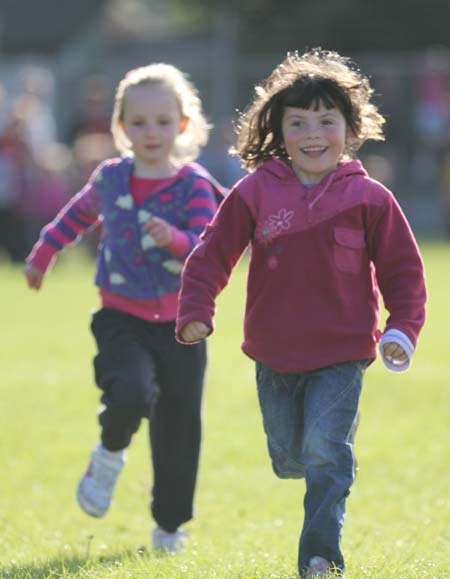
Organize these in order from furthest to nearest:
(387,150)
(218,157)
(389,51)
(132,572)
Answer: (389,51) < (387,150) < (218,157) < (132,572)

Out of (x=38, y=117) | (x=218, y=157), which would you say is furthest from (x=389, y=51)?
(x=38, y=117)

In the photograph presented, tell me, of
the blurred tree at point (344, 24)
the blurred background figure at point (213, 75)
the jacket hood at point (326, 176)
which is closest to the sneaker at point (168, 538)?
the jacket hood at point (326, 176)

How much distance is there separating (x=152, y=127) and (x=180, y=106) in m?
0.22

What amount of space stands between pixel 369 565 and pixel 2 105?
17939mm

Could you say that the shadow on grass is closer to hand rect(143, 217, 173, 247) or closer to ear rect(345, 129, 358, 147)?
hand rect(143, 217, 173, 247)

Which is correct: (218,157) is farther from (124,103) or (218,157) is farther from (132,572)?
(132,572)

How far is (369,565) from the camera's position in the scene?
5344mm

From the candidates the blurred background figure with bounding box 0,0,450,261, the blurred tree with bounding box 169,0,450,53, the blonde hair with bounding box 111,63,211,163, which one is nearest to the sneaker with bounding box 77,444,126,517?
the blonde hair with bounding box 111,63,211,163

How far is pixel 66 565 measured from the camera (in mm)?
5766

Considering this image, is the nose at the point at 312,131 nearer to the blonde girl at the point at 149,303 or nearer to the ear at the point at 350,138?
the ear at the point at 350,138

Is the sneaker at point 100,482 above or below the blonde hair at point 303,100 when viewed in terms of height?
below

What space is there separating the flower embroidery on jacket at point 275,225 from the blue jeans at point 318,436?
50 cm

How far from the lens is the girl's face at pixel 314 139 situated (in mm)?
5457

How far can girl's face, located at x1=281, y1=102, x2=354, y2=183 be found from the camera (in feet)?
17.9
